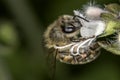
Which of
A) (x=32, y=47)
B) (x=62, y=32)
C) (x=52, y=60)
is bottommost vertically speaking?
(x=32, y=47)

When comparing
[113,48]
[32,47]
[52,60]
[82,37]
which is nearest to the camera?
[113,48]

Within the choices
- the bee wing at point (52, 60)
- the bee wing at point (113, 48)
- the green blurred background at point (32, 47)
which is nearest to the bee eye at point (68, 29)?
the bee wing at point (52, 60)

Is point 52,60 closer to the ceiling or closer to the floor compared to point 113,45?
closer to the floor

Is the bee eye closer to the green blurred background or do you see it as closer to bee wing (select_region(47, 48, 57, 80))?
bee wing (select_region(47, 48, 57, 80))

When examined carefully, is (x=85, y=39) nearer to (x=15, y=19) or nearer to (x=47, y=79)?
(x=47, y=79)

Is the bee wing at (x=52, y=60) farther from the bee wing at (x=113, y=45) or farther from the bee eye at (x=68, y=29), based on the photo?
the bee wing at (x=113, y=45)

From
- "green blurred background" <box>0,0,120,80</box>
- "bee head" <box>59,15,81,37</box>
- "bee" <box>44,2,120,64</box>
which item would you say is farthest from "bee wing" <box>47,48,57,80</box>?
"green blurred background" <box>0,0,120,80</box>

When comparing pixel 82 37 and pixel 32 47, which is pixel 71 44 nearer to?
pixel 82 37

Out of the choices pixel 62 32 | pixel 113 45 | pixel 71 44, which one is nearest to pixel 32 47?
pixel 62 32

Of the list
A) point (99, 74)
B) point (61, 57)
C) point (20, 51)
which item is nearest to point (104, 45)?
point (61, 57)
